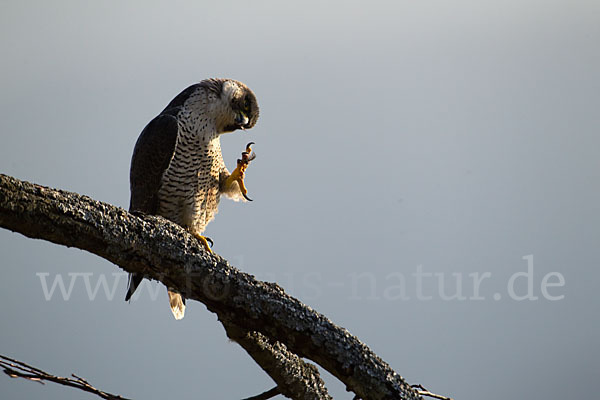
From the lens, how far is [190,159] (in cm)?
349

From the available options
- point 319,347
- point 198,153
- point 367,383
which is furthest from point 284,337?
point 198,153

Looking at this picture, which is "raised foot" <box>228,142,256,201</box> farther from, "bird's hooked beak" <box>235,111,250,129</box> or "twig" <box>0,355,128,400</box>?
"twig" <box>0,355,128,400</box>

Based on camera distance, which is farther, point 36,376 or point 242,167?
point 242,167

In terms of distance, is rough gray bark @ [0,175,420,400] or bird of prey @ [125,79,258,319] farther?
bird of prey @ [125,79,258,319]

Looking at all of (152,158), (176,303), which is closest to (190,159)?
(152,158)

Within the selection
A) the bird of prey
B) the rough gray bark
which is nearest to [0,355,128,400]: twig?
the rough gray bark

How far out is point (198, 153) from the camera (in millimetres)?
3502

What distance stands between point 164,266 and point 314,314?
18.4 inches

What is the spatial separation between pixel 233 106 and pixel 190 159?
44 cm

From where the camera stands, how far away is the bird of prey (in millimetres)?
3482

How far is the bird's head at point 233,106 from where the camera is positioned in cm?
361

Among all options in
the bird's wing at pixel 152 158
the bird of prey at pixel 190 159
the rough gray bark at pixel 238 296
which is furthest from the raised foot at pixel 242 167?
the rough gray bark at pixel 238 296

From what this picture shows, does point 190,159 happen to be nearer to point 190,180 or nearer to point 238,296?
point 190,180

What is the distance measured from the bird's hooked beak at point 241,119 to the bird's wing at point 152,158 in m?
0.38
